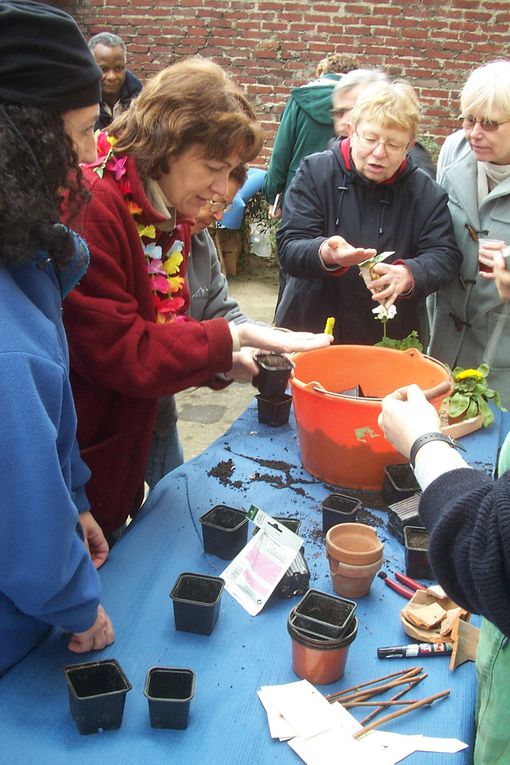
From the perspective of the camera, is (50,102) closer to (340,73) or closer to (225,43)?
(340,73)

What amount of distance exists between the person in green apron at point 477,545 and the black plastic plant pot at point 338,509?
Result: 46 cm

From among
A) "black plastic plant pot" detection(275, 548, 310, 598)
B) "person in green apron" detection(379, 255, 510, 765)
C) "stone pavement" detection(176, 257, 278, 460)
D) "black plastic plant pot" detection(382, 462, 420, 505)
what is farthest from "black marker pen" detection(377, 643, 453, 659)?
"stone pavement" detection(176, 257, 278, 460)

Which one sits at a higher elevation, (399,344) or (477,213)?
(477,213)

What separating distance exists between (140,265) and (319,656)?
1.03m

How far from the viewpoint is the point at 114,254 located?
162 centimetres

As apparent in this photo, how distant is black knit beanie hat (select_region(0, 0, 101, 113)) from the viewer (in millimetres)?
1048

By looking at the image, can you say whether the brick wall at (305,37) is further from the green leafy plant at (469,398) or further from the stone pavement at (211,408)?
the green leafy plant at (469,398)

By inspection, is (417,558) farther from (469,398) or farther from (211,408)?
(211,408)

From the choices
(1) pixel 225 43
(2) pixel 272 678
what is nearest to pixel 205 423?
(2) pixel 272 678

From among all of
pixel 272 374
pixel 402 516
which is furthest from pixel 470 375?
pixel 402 516

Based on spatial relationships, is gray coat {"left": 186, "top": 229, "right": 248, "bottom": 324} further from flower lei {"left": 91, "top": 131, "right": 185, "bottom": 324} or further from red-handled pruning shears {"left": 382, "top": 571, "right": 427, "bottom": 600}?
red-handled pruning shears {"left": 382, "top": 571, "right": 427, "bottom": 600}

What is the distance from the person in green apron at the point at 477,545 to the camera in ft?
2.96

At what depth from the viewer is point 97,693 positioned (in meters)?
1.21

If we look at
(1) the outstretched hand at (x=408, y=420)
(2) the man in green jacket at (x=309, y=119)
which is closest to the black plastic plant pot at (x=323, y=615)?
(1) the outstretched hand at (x=408, y=420)
